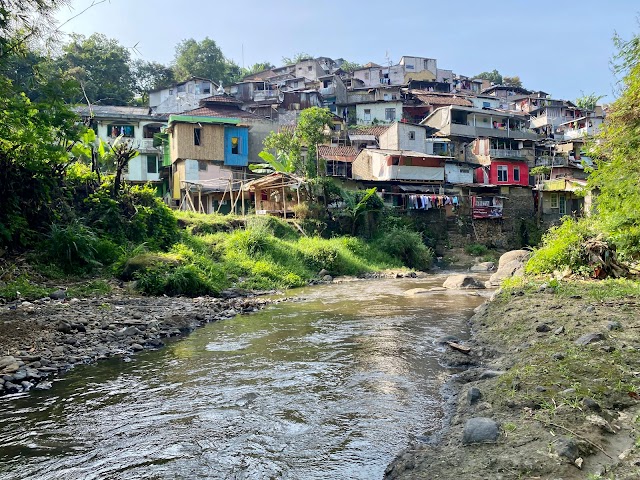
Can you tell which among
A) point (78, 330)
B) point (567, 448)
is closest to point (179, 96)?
point (78, 330)

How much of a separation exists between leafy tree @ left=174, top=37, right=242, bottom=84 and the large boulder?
53858 mm

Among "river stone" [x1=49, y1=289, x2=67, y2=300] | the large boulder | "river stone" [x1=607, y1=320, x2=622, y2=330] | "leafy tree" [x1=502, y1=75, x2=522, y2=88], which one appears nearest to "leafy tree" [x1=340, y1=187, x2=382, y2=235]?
the large boulder

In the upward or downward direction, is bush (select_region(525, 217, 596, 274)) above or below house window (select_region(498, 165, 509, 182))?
below

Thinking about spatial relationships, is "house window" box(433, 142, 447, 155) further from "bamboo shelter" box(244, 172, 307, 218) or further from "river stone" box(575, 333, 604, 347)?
"river stone" box(575, 333, 604, 347)

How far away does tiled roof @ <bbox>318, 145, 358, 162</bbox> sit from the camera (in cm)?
4091

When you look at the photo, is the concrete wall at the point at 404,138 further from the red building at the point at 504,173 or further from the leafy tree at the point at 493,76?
the leafy tree at the point at 493,76

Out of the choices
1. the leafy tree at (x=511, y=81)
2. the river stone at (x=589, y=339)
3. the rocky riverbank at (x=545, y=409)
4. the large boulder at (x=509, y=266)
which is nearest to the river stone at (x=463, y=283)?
the large boulder at (x=509, y=266)

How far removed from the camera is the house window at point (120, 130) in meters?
39.1

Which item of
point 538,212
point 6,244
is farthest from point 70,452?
point 538,212

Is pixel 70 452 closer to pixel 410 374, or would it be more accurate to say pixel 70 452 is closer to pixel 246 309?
pixel 410 374

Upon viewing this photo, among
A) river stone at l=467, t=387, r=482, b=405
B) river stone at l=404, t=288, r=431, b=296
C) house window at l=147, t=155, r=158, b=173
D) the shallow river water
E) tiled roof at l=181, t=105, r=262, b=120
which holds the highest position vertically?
Result: tiled roof at l=181, t=105, r=262, b=120

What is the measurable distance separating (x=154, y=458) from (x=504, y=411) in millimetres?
3502

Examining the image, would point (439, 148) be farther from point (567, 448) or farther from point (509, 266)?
point (567, 448)

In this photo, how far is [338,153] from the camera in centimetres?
4194
